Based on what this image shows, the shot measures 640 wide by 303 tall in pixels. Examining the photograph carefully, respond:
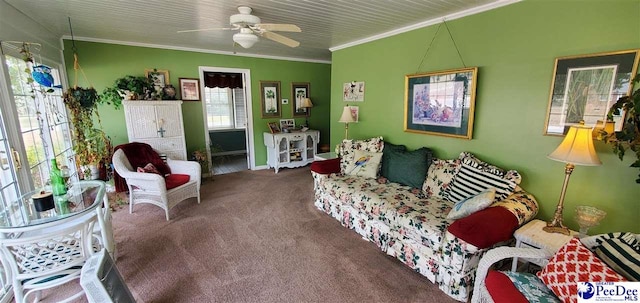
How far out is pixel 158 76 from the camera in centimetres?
415

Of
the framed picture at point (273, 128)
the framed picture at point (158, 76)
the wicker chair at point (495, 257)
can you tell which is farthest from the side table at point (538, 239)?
the framed picture at point (158, 76)

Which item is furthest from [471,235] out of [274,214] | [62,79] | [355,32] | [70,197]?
[62,79]

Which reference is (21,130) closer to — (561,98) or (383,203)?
(383,203)

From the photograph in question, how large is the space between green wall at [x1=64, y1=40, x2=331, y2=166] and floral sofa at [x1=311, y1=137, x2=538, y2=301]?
8.28 ft

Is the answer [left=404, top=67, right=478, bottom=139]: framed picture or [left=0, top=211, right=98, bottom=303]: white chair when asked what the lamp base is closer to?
[left=404, top=67, right=478, bottom=139]: framed picture

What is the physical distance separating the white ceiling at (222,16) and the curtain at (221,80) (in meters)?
1.58

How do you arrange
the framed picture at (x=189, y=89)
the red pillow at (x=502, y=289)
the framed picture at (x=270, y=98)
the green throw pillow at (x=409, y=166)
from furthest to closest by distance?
the framed picture at (x=270, y=98), the framed picture at (x=189, y=89), the green throw pillow at (x=409, y=166), the red pillow at (x=502, y=289)

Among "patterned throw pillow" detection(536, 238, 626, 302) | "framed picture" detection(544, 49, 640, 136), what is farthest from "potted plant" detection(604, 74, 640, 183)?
"patterned throw pillow" detection(536, 238, 626, 302)

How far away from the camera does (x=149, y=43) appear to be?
12.9 ft

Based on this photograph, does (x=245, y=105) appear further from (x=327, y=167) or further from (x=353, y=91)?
(x=327, y=167)

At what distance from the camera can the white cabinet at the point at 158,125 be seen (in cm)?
376

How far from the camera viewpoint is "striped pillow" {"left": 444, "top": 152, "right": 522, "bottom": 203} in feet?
7.02

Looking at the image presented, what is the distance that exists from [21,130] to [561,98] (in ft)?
14.5

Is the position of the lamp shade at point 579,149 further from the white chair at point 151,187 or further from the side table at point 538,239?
the white chair at point 151,187
